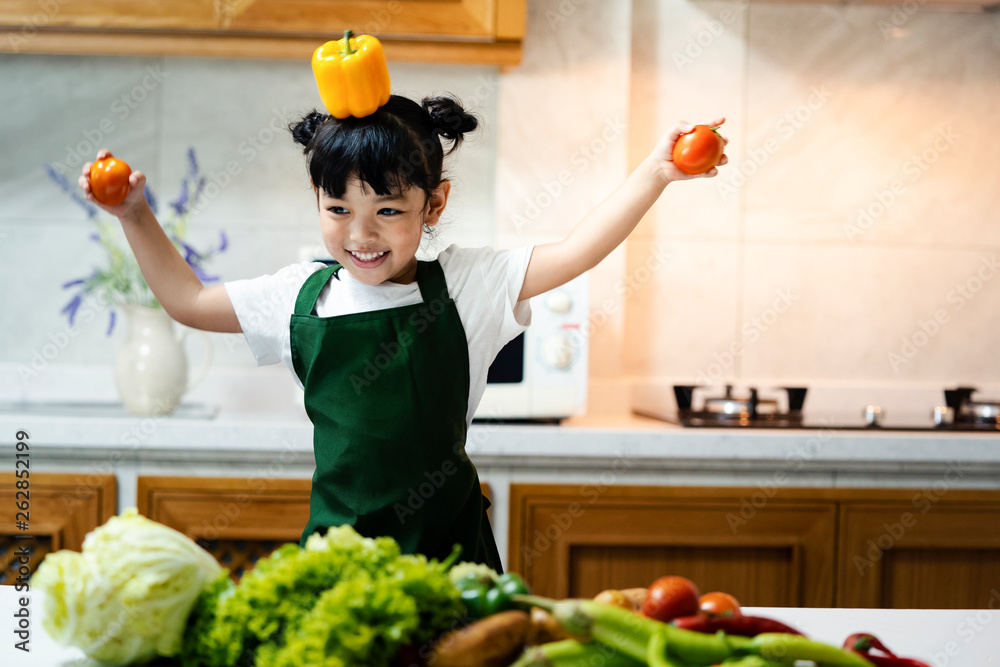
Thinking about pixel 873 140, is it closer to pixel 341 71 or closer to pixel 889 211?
pixel 889 211

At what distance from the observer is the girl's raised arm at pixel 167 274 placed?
0.90 metres

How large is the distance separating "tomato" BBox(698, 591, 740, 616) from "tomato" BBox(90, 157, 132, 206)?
2.09 ft

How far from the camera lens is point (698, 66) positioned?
2.15 m

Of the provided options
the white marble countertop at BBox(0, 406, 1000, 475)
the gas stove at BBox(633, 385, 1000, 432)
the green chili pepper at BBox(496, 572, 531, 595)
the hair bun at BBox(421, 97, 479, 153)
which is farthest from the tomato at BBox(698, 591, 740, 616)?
the gas stove at BBox(633, 385, 1000, 432)

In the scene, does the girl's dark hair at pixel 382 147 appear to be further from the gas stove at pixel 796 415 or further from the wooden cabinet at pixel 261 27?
the gas stove at pixel 796 415

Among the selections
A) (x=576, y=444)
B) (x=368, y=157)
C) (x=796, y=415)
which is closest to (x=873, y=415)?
(x=796, y=415)

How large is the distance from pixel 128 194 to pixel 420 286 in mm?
339

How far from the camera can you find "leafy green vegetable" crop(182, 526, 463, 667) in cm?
53

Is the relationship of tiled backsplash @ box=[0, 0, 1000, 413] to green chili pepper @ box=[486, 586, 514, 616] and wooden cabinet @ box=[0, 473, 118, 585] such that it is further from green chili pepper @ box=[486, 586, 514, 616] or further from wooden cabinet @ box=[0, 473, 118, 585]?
green chili pepper @ box=[486, 586, 514, 616]

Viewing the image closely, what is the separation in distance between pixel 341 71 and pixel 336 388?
350mm

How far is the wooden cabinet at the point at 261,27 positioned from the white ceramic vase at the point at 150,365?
557mm

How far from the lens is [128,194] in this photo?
0.86 meters

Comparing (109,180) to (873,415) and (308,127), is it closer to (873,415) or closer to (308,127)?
(308,127)

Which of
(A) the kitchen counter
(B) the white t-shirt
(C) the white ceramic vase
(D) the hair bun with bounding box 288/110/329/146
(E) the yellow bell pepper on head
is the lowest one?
(A) the kitchen counter
